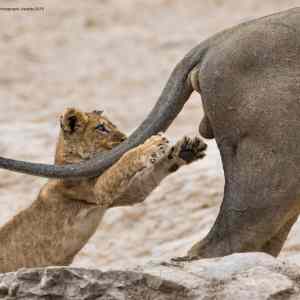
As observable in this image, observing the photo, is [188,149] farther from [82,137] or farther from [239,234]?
[82,137]

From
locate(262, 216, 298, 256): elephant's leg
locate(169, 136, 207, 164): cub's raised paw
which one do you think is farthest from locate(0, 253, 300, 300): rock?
locate(262, 216, 298, 256): elephant's leg

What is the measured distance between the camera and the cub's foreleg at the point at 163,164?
6910 mm

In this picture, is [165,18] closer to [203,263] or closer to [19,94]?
[19,94]

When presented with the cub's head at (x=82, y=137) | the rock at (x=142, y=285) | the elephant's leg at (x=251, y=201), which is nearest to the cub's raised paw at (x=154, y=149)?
the elephant's leg at (x=251, y=201)

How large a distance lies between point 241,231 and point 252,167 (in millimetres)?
308

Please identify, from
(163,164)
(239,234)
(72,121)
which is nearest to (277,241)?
(239,234)

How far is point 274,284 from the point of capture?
239 inches

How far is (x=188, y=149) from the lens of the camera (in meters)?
6.90

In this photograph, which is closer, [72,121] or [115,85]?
[72,121]

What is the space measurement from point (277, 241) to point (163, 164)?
643mm

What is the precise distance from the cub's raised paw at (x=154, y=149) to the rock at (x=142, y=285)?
37.5 inches

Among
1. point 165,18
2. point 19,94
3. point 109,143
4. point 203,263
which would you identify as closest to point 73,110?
point 109,143

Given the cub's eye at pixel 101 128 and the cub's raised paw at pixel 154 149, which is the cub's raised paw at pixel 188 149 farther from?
the cub's eye at pixel 101 128

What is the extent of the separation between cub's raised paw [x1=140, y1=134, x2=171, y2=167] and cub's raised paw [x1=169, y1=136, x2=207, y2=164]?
0.05m
